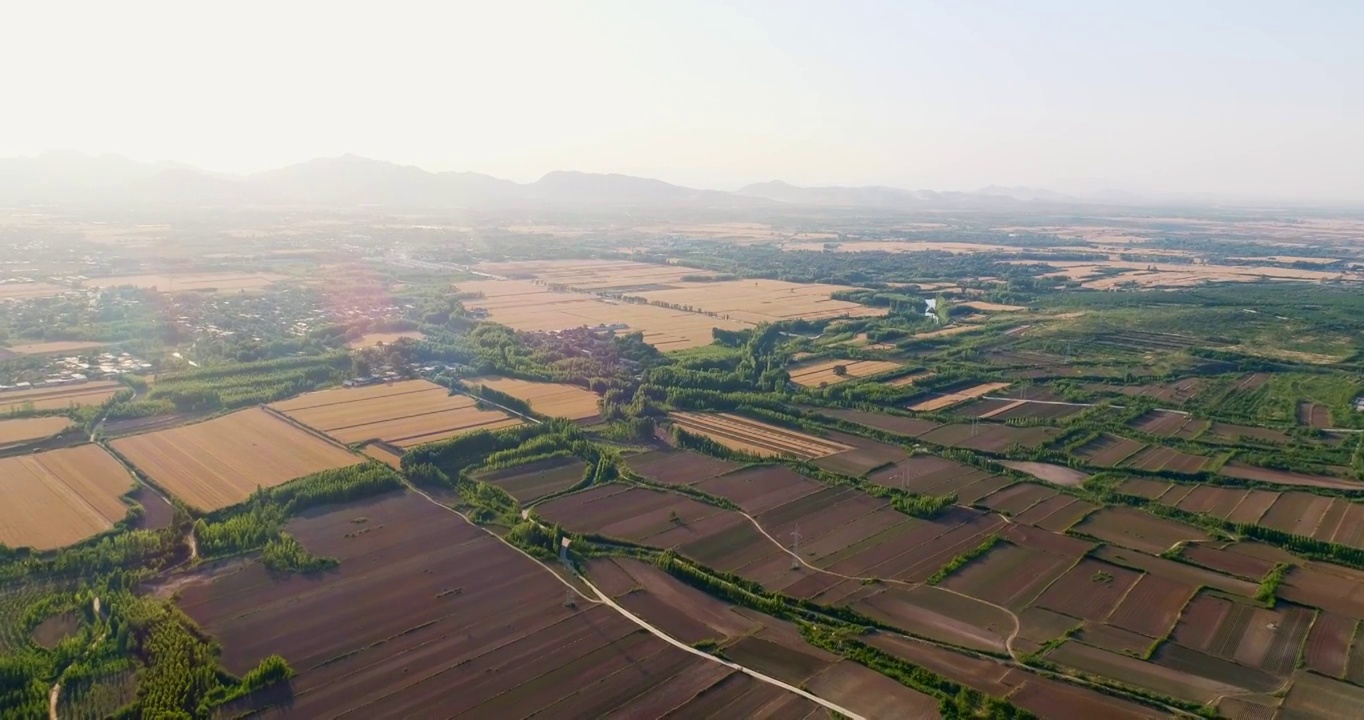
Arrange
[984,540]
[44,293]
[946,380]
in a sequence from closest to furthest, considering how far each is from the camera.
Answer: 1. [984,540]
2. [946,380]
3. [44,293]

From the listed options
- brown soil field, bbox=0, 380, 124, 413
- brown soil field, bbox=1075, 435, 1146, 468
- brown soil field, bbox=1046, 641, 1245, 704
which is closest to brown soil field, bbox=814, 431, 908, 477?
brown soil field, bbox=1075, 435, 1146, 468

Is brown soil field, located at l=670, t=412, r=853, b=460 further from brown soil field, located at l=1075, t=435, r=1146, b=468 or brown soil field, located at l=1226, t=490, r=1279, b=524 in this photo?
brown soil field, located at l=1226, t=490, r=1279, b=524

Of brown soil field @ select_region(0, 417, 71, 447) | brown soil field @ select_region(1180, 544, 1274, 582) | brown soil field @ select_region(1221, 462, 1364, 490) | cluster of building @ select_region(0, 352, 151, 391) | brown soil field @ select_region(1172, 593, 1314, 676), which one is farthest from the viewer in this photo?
cluster of building @ select_region(0, 352, 151, 391)

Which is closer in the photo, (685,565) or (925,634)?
(925,634)

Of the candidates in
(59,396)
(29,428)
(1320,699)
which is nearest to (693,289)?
(59,396)

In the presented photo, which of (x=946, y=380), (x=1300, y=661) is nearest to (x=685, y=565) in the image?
(x=1300, y=661)

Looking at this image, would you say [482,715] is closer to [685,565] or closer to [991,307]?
[685,565]
